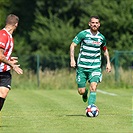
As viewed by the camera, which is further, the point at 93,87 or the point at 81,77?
the point at 81,77

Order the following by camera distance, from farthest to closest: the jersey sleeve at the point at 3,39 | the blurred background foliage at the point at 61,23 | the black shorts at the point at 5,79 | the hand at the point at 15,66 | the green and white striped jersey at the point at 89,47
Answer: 1. the blurred background foliage at the point at 61,23
2. the green and white striped jersey at the point at 89,47
3. the black shorts at the point at 5,79
4. the jersey sleeve at the point at 3,39
5. the hand at the point at 15,66

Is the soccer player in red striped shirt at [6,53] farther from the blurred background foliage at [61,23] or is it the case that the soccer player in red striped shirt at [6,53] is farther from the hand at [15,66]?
the blurred background foliage at [61,23]

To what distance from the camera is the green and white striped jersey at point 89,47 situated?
14.7 m

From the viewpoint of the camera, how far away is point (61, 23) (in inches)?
2003

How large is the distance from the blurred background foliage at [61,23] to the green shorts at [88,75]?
2845cm

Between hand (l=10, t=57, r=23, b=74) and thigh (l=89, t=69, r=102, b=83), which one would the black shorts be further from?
thigh (l=89, t=69, r=102, b=83)

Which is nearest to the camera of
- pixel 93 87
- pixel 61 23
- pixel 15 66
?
pixel 15 66

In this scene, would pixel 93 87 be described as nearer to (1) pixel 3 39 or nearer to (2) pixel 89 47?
(2) pixel 89 47

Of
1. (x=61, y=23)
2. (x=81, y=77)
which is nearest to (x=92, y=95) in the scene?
(x=81, y=77)

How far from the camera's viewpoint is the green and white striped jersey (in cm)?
1466

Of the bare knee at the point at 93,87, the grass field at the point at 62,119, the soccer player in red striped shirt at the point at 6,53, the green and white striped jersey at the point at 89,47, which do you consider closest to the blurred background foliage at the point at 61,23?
the grass field at the point at 62,119

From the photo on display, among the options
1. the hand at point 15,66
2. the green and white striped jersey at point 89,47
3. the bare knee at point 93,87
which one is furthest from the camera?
the green and white striped jersey at point 89,47

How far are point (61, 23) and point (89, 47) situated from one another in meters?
36.3

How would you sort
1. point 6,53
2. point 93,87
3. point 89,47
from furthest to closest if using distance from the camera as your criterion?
point 89,47, point 93,87, point 6,53
